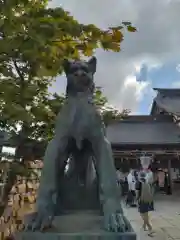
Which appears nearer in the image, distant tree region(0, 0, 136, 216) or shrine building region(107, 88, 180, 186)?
distant tree region(0, 0, 136, 216)

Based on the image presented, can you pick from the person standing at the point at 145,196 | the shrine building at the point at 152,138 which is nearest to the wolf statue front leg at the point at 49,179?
the person standing at the point at 145,196

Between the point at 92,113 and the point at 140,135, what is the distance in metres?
20.5

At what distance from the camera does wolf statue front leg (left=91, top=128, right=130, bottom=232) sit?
8.84ft

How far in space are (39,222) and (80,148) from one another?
86 centimetres

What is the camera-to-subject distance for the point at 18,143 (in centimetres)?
439

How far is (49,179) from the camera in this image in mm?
2967

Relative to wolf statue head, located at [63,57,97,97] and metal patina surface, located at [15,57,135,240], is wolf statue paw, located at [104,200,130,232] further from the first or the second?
wolf statue head, located at [63,57,97,97]

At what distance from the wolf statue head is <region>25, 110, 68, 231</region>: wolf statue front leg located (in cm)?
39

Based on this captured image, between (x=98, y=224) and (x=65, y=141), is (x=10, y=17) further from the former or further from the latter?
(x=98, y=224)

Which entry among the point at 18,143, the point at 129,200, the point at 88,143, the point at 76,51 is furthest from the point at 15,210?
the point at 129,200

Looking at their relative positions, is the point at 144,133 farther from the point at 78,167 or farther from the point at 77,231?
the point at 77,231

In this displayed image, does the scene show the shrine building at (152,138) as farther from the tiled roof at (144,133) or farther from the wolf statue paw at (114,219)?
the wolf statue paw at (114,219)

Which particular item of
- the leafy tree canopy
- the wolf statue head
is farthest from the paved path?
the wolf statue head

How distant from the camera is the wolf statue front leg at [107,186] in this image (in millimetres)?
2695
